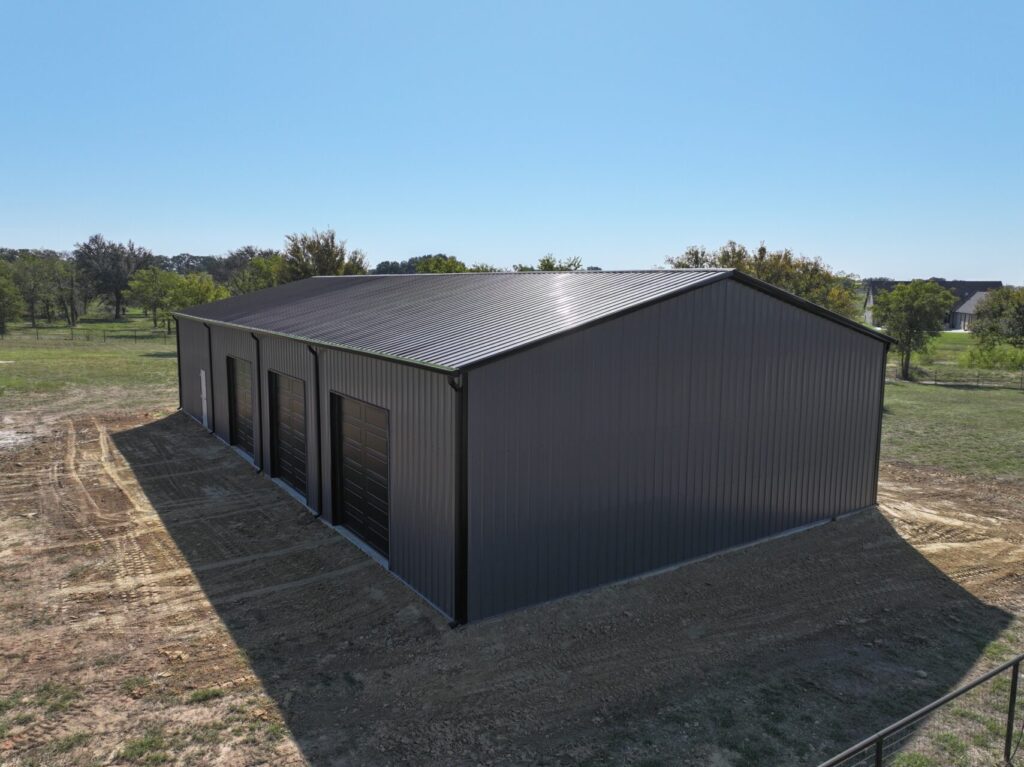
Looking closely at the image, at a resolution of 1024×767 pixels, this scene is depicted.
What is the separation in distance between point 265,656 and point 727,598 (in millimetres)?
5729

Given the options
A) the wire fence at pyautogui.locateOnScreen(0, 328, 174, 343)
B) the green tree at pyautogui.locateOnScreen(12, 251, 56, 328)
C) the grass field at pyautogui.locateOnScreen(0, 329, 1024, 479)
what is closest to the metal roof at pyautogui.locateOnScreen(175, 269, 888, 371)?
the grass field at pyautogui.locateOnScreen(0, 329, 1024, 479)

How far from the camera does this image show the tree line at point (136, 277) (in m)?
44.8

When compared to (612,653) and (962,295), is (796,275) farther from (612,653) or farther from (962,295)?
(962,295)

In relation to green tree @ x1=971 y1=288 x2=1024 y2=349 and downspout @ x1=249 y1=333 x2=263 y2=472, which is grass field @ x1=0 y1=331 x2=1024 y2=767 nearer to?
downspout @ x1=249 y1=333 x2=263 y2=472

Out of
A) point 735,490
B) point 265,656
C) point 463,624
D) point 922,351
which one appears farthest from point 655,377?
point 922,351

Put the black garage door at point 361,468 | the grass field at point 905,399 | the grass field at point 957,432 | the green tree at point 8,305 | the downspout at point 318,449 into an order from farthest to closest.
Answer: the green tree at point 8,305, the grass field at point 905,399, the grass field at point 957,432, the downspout at point 318,449, the black garage door at point 361,468

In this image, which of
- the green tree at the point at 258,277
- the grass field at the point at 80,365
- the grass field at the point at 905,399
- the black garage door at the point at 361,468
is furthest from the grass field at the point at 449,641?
the green tree at the point at 258,277

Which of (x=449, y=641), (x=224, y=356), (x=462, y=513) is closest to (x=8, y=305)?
(x=224, y=356)

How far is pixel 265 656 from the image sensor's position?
7.80m

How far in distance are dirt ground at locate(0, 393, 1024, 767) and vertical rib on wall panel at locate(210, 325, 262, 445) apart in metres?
4.62

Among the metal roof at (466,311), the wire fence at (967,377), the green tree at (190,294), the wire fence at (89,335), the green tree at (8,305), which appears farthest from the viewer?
the green tree at (190,294)

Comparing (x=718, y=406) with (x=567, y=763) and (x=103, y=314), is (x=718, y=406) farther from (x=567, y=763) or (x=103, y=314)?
(x=103, y=314)

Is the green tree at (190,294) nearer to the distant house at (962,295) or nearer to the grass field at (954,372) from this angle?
the grass field at (954,372)

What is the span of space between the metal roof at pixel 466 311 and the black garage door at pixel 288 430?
3.63ft
